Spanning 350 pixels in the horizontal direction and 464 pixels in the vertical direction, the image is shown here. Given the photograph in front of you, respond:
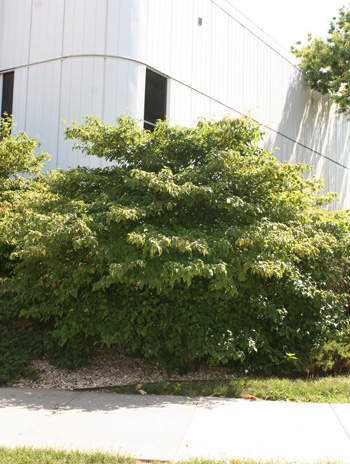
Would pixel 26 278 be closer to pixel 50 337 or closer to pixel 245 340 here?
pixel 50 337

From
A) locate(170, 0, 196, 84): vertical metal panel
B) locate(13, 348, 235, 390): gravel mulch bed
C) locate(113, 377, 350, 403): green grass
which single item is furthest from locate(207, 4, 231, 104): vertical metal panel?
locate(113, 377, 350, 403): green grass

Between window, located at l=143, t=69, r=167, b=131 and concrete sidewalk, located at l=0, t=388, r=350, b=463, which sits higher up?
window, located at l=143, t=69, r=167, b=131

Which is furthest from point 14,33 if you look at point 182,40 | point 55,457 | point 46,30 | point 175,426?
point 55,457

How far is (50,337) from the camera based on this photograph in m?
6.87

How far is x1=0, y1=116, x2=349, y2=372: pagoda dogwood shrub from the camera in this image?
5.75 metres

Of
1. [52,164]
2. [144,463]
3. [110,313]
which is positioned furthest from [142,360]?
[52,164]

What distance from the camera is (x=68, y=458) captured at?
3.89 m

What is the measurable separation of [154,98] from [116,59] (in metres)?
1.24

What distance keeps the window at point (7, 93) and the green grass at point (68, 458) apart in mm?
9693

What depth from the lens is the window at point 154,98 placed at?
10766mm

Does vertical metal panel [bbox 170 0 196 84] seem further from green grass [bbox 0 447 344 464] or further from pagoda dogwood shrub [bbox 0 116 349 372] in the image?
green grass [bbox 0 447 344 464]

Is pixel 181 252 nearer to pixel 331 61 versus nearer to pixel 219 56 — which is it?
pixel 219 56

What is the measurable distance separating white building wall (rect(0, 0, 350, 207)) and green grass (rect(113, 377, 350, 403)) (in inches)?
219

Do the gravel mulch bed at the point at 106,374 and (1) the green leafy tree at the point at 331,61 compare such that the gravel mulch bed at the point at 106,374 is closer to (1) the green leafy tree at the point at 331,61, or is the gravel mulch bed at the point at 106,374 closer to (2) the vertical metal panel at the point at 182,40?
(2) the vertical metal panel at the point at 182,40
